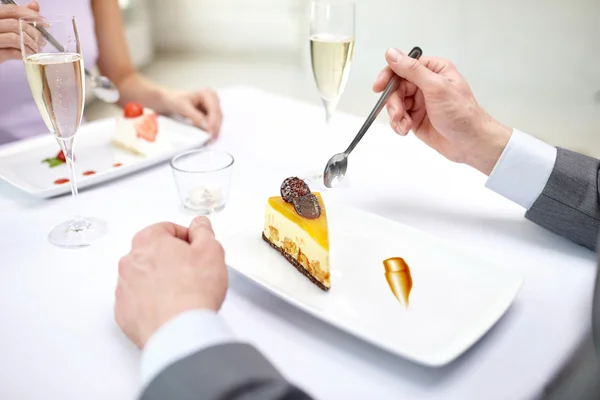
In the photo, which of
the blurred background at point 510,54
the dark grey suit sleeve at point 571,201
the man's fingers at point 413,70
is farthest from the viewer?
the blurred background at point 510,54

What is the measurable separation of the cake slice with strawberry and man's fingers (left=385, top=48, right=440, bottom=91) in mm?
580

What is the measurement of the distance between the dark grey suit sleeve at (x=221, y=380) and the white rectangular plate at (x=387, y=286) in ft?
0.49

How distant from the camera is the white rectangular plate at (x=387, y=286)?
2.14 ft

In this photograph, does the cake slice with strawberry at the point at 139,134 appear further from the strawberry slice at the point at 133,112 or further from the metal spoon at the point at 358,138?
the metal spoon at the point at 358,138

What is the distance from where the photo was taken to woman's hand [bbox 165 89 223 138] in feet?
4.56

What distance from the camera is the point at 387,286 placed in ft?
2.51

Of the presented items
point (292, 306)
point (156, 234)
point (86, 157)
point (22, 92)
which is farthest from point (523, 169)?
point (22, 92)

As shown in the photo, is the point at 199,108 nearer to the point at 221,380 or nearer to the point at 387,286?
the point at 387,286

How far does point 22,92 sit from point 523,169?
143 centimetres

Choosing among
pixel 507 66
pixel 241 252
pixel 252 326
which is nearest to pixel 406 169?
pixel 241 252

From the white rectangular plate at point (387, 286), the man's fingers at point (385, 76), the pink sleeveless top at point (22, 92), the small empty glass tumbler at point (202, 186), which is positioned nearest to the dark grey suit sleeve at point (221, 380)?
the white rectangular plate at point (387, 286)

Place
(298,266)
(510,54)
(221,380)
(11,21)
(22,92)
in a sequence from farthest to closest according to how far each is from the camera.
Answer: (510,54) → (22,92) → (11,21) → (298,266) → (221,380)

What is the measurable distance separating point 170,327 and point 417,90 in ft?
2.53

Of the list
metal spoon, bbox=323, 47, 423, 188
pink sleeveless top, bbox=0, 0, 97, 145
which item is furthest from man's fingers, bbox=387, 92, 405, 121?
pink sleeveless top, bbox=0, 0, 97, 145
